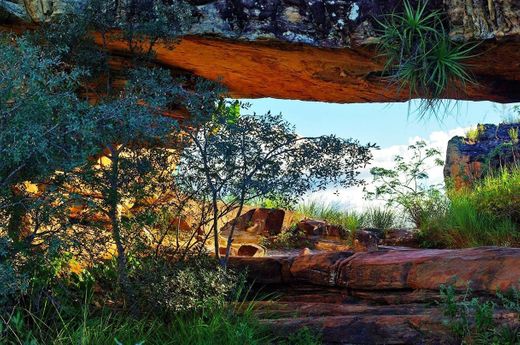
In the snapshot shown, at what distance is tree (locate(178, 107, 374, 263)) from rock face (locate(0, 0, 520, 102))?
1.12m

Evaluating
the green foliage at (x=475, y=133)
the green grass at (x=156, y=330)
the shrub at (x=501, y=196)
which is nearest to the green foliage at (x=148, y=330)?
the green grass at (x=156, y=330)

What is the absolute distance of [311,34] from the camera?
793 cm

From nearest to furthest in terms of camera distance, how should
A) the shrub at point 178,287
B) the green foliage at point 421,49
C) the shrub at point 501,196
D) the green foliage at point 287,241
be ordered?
the shrub at point 178,287
the green foliage at point 421,49
the shrub at point 501,196
the green foliage at point 287,241

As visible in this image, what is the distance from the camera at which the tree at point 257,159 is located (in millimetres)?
7195

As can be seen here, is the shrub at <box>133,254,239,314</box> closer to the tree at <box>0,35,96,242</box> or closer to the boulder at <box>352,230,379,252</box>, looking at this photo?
the tree at <box>0,35,96,242</box>

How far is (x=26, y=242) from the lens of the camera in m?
6.47

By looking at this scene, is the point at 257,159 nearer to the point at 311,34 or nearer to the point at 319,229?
the point at 311,34

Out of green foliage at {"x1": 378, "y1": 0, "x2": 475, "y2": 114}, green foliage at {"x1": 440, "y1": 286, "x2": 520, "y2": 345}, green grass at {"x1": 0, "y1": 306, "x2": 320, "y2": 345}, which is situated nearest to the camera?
green foliage at {"x1": 440, "y1": 286, "x2": 520, "y2": 345}

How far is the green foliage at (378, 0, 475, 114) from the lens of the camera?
8.06 metres

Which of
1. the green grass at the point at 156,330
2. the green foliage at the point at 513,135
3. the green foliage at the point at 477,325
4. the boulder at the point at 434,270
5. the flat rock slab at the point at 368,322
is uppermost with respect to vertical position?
the green foliage at the point at 513,135

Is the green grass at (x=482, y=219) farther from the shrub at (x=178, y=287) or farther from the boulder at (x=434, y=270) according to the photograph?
the shrub at (x=178, y=287)

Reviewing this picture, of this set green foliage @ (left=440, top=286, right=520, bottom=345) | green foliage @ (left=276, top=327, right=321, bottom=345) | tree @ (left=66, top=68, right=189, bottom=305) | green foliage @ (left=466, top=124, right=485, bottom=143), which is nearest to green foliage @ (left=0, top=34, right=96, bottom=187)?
tree @ (left=66, top=68, right=189, bottom=305)

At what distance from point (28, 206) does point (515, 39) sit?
535 centimetres

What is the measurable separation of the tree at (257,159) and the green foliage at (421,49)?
4.49 feet
